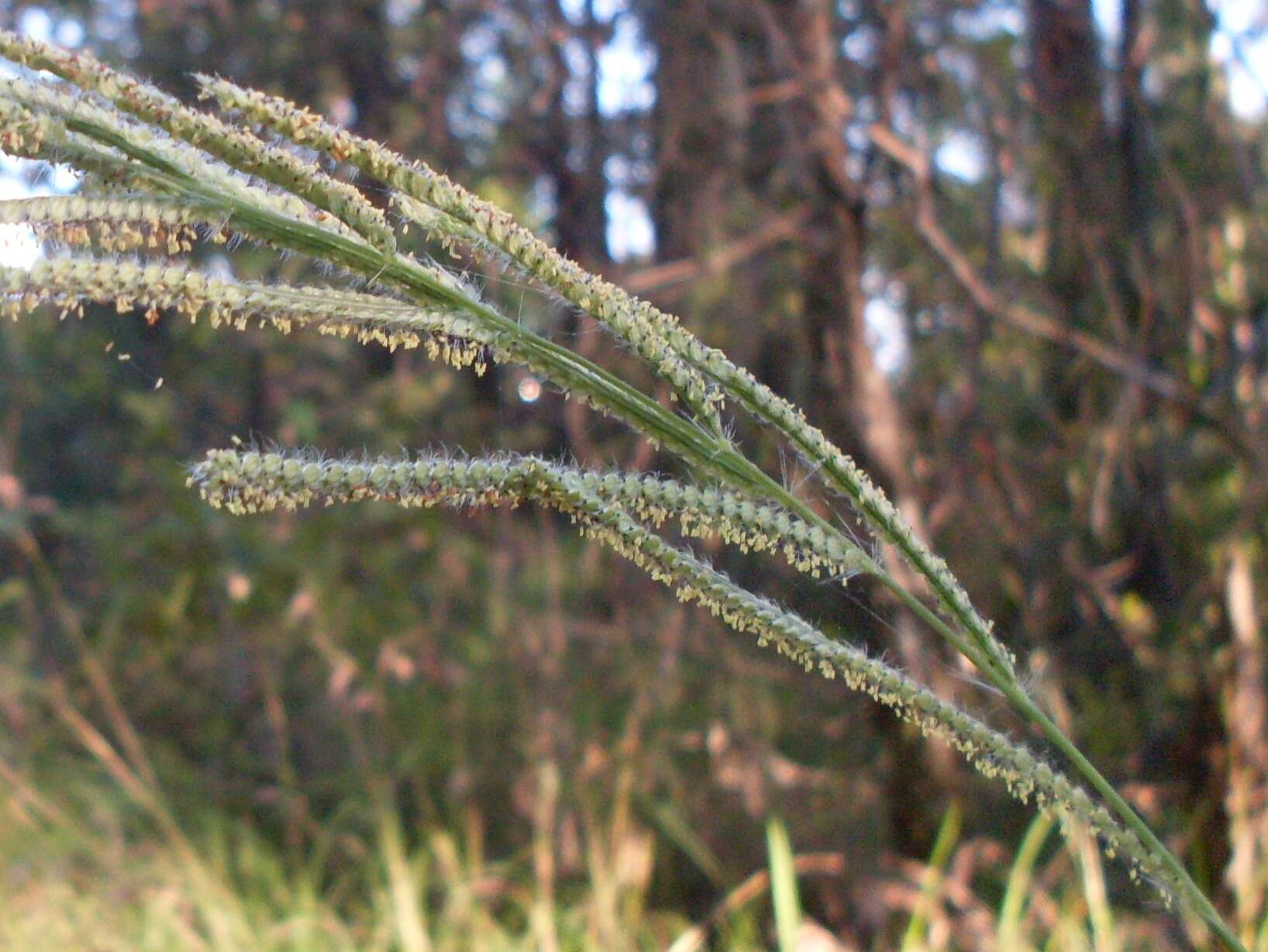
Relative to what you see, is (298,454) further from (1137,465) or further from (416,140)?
(416,140)

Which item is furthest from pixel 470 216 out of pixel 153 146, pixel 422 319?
pixel 153 146

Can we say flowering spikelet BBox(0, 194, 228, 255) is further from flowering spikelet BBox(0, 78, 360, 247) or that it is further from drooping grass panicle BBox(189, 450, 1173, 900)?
drooping grass panicle BBox(189, 450, 1173, 900)

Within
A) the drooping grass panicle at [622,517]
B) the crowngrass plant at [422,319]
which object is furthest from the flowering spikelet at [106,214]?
the drooping grass panicle at [622,517]

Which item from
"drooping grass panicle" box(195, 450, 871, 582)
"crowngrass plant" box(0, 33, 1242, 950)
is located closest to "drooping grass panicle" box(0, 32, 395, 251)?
"crowngrass plant" box(0, 33, 1242, 950)

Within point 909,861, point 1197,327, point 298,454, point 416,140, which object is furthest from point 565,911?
point 416,140

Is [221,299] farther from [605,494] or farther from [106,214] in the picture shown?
[605,494]

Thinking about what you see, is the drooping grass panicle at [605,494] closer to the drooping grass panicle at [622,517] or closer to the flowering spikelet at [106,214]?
the drooping grass panicle at [622,517]

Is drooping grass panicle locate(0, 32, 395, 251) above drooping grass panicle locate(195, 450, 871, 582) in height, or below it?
above
